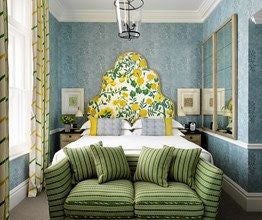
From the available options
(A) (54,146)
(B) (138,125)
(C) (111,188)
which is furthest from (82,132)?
(C) (111,188)

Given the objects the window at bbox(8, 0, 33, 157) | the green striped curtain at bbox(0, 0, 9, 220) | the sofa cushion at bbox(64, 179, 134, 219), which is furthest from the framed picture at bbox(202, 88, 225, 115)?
the green striped curtain at bbox(0, 0, 9, 220)

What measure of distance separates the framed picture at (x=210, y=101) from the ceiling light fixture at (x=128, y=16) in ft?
6.71

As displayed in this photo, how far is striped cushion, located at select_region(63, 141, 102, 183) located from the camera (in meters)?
3.08

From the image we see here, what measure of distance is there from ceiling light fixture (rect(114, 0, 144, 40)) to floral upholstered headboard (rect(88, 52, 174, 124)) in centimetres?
267

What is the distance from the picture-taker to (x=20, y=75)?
4238 millimetres

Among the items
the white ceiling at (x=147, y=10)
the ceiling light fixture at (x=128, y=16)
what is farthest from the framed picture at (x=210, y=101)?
the ceiling light fixture at (x=128, y=16)

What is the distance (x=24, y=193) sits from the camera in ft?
13.3

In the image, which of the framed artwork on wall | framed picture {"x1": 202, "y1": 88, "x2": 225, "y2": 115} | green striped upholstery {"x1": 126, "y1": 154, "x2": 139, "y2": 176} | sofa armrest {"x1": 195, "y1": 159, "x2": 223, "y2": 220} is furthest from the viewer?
the framed artwork on wall

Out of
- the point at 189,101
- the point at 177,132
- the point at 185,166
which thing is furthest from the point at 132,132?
the point at 185,166

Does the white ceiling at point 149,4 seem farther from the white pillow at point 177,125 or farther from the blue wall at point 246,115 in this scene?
the white pillow at point 177,125

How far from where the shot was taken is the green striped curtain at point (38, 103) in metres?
4.18

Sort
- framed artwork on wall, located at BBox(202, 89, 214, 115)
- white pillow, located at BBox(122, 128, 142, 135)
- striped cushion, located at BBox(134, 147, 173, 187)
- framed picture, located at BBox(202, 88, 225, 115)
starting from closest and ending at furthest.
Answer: striped cushion, located at BBox(134, 147, 173, 187) < framed picture, located at BBox(202, 88, 225, 115) < framed artwork on wall, located at BBox(202, 89, 214, 115) < white pillow, located at BBox(122, 128, 142, 135)

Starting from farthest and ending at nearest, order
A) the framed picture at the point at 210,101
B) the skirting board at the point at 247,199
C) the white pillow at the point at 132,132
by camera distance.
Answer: the white pillow at the point at 132,132
the framed picture at the point at 210,101
the skirting board at the point at 247,199

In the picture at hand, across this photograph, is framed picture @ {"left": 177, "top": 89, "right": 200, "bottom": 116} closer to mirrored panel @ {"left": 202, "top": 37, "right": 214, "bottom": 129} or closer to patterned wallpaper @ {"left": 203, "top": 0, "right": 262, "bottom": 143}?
mirrored panel @ {"left": 202, "top": 37, "right": 214, "bottom": 129}
